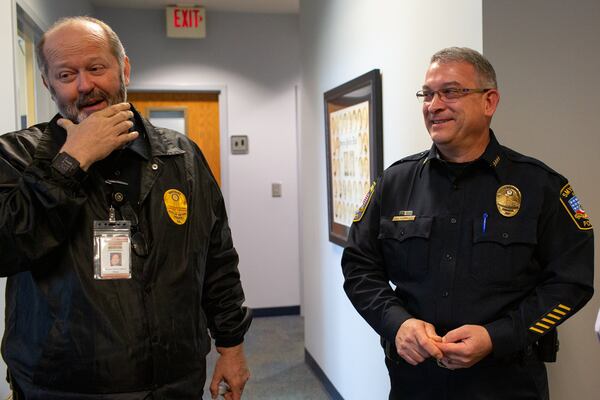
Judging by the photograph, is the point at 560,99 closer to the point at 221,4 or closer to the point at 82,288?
the point at 82,288

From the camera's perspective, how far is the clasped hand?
1.29 m

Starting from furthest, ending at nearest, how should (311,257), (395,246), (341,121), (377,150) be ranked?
(311,257), (341,121), (377,150), (395,246)

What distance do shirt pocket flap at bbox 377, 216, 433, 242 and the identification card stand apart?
2.32ft

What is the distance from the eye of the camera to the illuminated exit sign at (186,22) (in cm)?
473

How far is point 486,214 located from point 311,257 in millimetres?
2234

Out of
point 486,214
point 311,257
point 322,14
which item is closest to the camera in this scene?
point 486,214

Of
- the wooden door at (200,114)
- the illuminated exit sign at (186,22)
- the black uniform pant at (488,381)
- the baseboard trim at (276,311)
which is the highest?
the illuminated exit sign at (186,22)

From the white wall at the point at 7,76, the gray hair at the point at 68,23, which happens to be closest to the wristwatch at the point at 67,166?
the gray hair at the point at 68,23

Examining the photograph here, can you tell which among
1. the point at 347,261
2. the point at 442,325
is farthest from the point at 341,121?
the point at 442,325

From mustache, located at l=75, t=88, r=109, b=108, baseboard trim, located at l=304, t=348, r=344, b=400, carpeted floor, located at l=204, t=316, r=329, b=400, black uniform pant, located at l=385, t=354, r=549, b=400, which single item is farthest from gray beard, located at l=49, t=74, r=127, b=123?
carpeted floor, located at l=204, t=316, r=329, b=400

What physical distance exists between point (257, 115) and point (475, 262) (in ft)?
12.5

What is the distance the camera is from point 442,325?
1.43 m

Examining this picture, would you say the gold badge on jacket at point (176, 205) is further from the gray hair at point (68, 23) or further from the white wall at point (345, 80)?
the white wall at point (345, 80)

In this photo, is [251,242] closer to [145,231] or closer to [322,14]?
[322,14]
